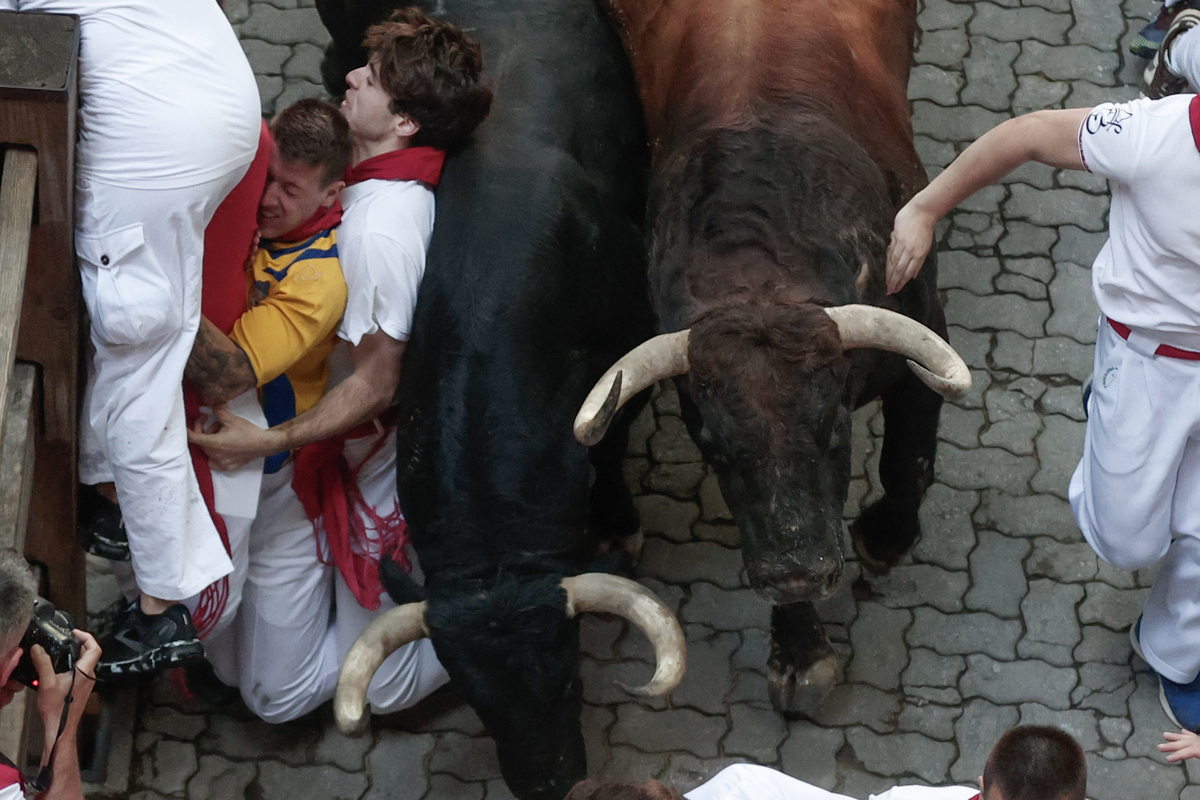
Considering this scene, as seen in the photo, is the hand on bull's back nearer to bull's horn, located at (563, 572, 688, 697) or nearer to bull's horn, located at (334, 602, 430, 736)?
bull's horn, located at (563, 572, 688, 697)

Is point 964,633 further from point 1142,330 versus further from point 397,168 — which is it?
point 397,168

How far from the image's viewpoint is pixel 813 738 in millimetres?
5258

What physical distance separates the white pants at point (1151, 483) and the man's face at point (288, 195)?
2.65m

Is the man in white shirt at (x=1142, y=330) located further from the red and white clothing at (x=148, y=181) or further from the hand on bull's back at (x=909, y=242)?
the red and white clothing at (x=148, y=181)

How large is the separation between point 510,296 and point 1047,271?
10.1 ft

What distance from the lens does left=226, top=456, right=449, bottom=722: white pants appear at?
4938mm

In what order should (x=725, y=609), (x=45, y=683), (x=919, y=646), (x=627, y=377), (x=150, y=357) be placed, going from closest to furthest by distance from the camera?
(x=45, y=683) → (x=150, y=357) → (x=627, y=377) → (x=919, y=646) → (x=725, y=609)

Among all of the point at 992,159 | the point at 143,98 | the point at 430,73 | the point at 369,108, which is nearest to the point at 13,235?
the point at 143,98

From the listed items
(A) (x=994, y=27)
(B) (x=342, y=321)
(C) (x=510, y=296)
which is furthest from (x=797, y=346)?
(A) (x=994, y=27)

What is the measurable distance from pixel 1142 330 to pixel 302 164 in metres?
2.70

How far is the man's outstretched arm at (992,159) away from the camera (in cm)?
432

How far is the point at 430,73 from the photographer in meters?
4.49

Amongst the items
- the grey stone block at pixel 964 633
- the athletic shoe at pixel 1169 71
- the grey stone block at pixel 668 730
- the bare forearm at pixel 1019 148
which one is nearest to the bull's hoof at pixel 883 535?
the grey stone block at pixel 964 633

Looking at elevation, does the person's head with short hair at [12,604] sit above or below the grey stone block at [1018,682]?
above
